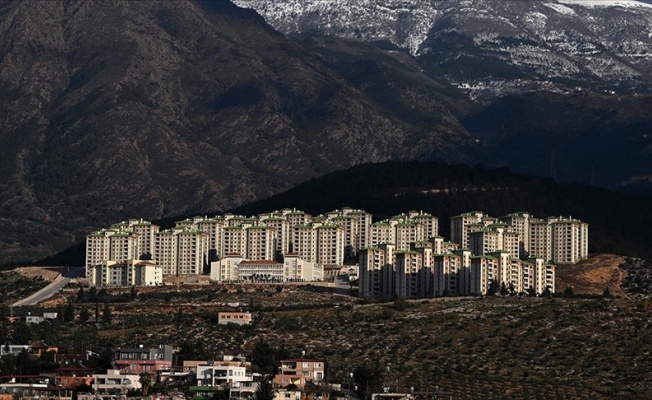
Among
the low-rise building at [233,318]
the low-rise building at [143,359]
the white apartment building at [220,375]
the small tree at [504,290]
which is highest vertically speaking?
the small tree at [504,290]

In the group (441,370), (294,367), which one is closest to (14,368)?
(294,367)

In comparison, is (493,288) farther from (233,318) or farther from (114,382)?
(114,382)

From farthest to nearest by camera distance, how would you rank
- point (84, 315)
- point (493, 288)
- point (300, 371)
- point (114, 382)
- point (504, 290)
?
1. point (493, 288)
2. point (504, 290)
3. point (84, 315)
4. point (300, 371)
5. point (114, 382)

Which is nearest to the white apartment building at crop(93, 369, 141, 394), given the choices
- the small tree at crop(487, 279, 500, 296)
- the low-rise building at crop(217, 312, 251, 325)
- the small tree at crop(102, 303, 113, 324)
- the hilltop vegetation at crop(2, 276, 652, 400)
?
the hilltop vegetation at crop(2, 276, 652, 400)

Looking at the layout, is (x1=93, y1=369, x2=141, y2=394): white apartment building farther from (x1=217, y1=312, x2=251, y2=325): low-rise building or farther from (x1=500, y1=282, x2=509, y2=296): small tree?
(x1=500, y1=282, x2=509, y2=296): small tree

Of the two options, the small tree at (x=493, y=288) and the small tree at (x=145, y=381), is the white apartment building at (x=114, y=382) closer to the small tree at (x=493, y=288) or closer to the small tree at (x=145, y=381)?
the small tree at (x=145, y=381)

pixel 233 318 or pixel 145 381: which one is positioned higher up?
pixel 233 318

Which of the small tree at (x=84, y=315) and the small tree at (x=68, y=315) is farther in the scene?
the small tree at (x=84, y=315)

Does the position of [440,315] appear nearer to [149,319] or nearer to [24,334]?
[149,319]

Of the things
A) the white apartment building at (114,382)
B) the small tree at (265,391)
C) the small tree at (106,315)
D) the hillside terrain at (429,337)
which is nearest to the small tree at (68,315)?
the hillside terrain at (429,337)

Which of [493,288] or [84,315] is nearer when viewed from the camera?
[84,315]

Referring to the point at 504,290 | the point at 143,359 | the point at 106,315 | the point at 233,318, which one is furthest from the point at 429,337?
the point at 143,359
